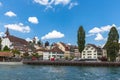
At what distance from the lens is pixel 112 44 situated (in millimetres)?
138250

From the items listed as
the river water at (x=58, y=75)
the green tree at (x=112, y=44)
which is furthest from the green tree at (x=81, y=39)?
the river water at (x=58, y=75)

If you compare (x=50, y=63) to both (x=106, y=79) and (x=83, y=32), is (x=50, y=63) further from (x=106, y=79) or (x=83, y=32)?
(x=106, y=79)

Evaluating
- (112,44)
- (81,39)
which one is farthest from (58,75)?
(81,39)

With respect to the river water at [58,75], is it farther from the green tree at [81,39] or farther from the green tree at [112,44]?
the green tree at [81,39]

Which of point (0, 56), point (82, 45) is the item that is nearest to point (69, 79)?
point (82, 45)

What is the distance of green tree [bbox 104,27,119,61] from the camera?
5399 inches

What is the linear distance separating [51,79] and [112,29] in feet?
291

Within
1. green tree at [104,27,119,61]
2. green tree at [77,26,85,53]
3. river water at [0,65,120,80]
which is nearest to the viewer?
river water at [0,65,120,80]

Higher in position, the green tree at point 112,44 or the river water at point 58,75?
the green tree at point 112,44

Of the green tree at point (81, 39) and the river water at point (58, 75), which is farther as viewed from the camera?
the green tree at point (81, 39)

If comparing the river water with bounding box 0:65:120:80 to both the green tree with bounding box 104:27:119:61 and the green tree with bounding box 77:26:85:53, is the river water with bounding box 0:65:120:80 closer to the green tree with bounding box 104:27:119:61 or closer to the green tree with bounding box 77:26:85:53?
the green tree with bounding box 104:27:119:61

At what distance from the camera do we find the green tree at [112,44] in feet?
450

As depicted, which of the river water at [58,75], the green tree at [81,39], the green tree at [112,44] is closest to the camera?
the river water at [58,75]

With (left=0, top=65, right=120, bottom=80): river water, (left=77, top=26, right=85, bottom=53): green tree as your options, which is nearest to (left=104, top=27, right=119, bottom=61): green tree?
(left=77, top=26, right=85, bottom=53): green tree
